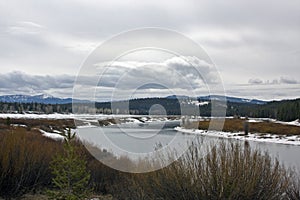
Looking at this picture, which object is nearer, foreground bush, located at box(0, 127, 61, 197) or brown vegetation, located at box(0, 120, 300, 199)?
brown vegetation, located at box(0, 120, 300, 199)

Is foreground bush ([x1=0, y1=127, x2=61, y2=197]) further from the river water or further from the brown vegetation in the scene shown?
the river water

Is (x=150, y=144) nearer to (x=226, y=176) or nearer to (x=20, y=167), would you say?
(x=20, y=167)

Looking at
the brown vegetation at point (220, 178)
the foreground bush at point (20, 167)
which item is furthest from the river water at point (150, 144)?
the foreground bush at point (20, 167)

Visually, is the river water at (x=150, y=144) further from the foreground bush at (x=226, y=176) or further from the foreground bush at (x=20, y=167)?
the foreground bush at (x=20, y=167)

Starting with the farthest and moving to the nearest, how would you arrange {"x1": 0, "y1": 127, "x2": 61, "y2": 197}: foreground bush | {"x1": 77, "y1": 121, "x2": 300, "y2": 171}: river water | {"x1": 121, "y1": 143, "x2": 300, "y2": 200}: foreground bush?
{"x1": 77, "y1": 121, "x2": 300, "y2": 171}: river water → {"x1": 0, "y1": 127, "x2": 61, "y2": 197}: foreground bush → {"x1": 121, "y1": 143, "x2": 300, "y2": 200}: foreground bush

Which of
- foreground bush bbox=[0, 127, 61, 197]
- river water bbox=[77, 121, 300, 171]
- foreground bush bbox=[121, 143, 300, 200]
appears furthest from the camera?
river water bbox=[77, 121, 300, 171]

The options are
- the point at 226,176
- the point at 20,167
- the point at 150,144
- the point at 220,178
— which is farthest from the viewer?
the point at 150,144

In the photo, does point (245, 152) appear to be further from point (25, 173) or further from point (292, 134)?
point (292, 134)

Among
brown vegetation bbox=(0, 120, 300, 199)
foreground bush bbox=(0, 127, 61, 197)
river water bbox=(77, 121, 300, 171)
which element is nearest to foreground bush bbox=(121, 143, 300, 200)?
brown vegetation bbox=(0, 120, 300, 199)

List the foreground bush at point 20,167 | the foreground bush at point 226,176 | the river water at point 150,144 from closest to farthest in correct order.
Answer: the foreground bush at point 226,176
the foreground bush at point 20,167
the river water at point 150,144

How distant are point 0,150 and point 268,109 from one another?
4774 inches

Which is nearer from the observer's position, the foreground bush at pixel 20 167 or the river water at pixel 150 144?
the foreground bush at pixel 20 167

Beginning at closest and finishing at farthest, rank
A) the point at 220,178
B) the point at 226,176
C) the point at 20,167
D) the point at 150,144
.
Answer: the point at 226,176 < the point at 220,178 < the point at 20,167 < the point at 150,144

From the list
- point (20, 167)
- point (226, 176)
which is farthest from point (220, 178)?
point (20, 167)
